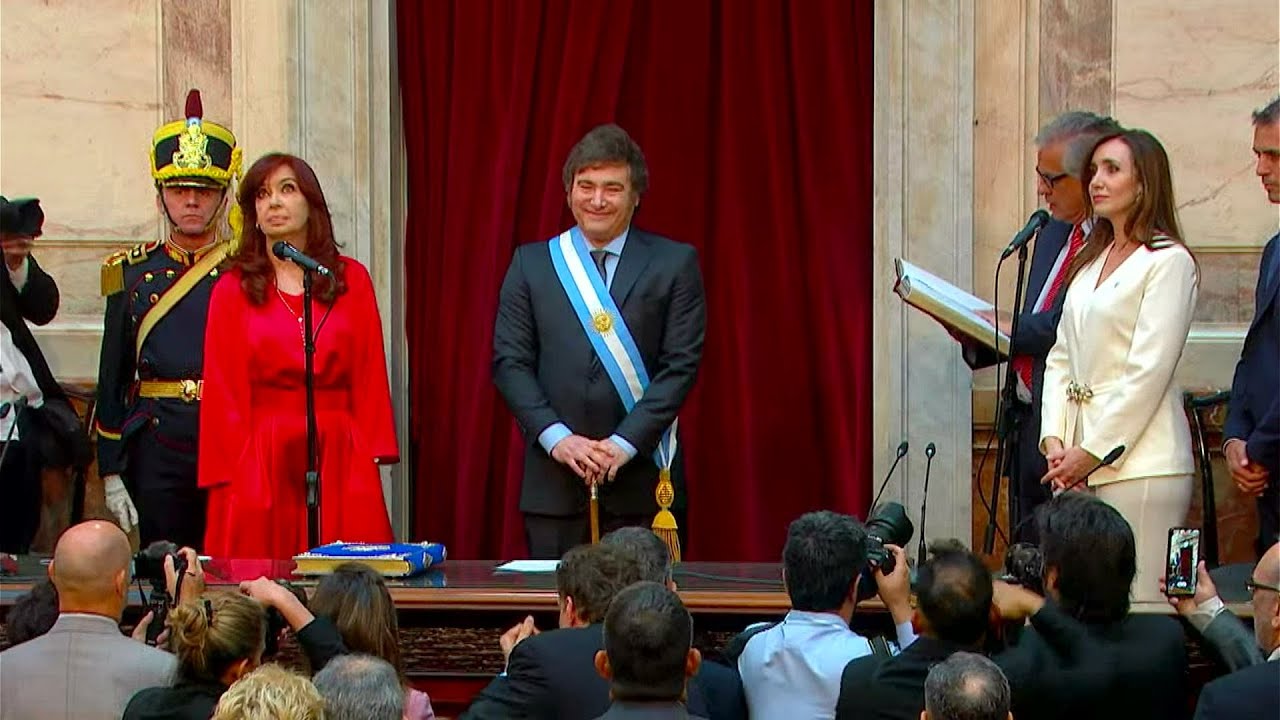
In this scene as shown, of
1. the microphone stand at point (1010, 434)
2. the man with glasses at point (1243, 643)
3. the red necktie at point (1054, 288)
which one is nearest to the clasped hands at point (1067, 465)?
the microphone stand at point (1010, 434)

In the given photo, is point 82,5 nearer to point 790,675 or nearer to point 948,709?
point 790,675

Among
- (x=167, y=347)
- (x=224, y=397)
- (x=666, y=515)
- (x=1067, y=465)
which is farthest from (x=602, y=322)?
(x=1067, y=465)

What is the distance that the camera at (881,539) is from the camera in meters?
4.77

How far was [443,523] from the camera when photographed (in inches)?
304

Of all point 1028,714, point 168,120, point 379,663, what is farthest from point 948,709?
point 168,120

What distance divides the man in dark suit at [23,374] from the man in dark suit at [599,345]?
145cm

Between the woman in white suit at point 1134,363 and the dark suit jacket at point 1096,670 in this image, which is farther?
the woman in white suit at point 1134,363

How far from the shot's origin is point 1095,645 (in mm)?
4410

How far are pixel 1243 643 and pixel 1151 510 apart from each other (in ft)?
4.05

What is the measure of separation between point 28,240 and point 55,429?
59cm

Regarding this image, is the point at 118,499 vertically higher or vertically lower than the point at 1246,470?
lower

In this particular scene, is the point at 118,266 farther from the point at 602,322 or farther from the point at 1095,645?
the point at 1095,645

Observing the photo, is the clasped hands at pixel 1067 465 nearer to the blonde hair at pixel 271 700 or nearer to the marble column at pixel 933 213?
the marble column at pixel 933 213

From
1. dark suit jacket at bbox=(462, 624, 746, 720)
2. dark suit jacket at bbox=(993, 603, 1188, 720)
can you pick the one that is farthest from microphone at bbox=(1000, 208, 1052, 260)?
dark suit jacket at bbox=(462, 624, 746, 720)
